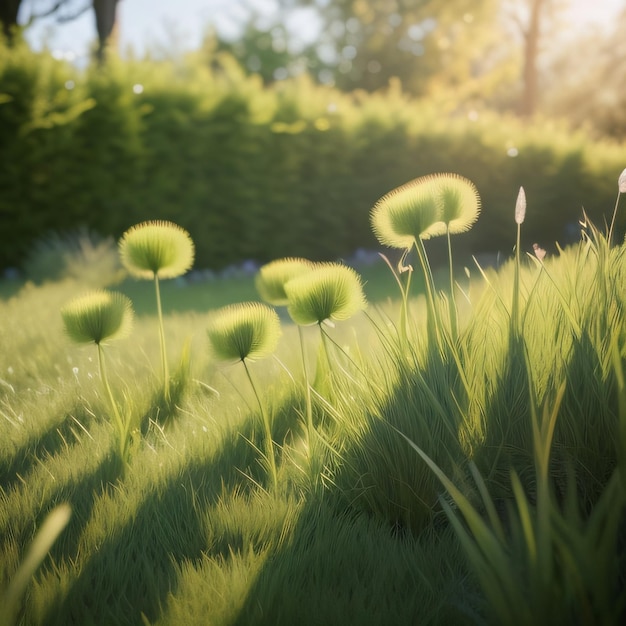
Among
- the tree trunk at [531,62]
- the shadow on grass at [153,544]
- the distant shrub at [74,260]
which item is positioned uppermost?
the tree trunk at [531,62]

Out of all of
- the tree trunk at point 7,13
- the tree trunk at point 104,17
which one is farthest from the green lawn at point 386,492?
the tree trunk at point 104,17

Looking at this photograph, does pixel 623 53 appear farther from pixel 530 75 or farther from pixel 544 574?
pixel 544 574

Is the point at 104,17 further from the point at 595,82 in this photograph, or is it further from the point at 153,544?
the point at 595,82

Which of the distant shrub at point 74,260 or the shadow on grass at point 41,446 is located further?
the distant shrub at point 74,260

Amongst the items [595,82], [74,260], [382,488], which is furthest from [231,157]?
[595,82]

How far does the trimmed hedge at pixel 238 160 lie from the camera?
808 cm

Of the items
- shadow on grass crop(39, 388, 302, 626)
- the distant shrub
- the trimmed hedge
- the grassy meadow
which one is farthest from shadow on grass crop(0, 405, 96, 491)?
the trimmed hedge

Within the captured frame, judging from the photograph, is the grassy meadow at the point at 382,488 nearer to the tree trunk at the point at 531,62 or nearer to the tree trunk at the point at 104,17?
the tree trunk at the point at 104,17

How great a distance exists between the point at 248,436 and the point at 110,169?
6.96m

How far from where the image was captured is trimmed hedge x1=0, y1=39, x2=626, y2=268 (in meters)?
8.08

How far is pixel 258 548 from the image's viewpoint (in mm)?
1788

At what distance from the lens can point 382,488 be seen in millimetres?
2021

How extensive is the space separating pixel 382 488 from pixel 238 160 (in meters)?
8.03

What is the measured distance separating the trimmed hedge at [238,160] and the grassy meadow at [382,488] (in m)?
6.18
